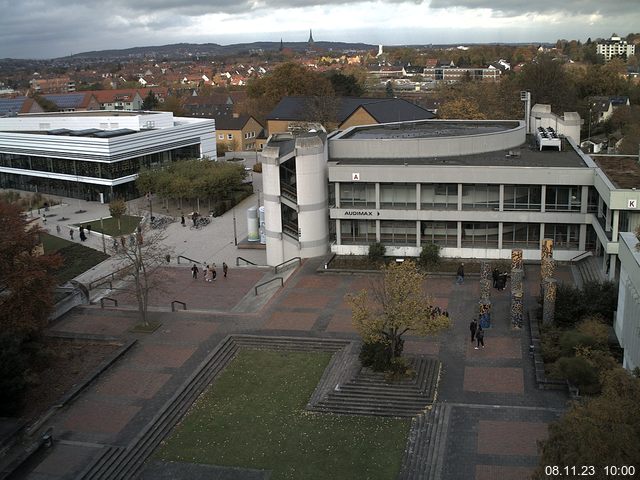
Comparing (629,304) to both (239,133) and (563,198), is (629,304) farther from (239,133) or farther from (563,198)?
(239,133)

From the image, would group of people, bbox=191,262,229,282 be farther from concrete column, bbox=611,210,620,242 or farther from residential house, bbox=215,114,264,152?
residential house, bbox=215,114,264,152

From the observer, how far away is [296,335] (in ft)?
103

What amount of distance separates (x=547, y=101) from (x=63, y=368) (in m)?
71.1

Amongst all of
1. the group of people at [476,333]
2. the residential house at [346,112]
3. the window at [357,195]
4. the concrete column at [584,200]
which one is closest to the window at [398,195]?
the window at [357,195]

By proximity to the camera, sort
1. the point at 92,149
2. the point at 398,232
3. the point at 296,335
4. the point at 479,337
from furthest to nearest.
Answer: the point at 92,149 → the point at 398,232 → the point at 296,335 → the point at 479,337

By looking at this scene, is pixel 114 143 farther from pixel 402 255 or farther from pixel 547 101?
pixel 547 101

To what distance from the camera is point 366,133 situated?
5197 centimetres

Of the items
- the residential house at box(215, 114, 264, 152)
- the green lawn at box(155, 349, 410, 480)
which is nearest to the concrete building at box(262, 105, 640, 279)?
the green lawn at box(155, 349, 410, 480)

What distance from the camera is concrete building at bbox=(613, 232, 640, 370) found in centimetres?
2341

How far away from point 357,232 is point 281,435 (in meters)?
21.4

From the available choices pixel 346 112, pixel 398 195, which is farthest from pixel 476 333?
pixel 346 112

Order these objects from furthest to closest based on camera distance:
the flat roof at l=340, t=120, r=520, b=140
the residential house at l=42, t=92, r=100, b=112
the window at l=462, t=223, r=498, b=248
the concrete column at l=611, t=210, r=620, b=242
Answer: the residential house at l=42, t=92, r=100, b=112
the flat roof at l=340, t=120, r=520, b=140
the window at l=462, t=223, r=498, b=248
the concrete column at l=611, t=210, r=620, b=242

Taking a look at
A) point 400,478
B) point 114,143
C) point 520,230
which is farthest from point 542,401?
point 114,143

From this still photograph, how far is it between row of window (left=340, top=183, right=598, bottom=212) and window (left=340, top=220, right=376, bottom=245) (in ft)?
3.91
